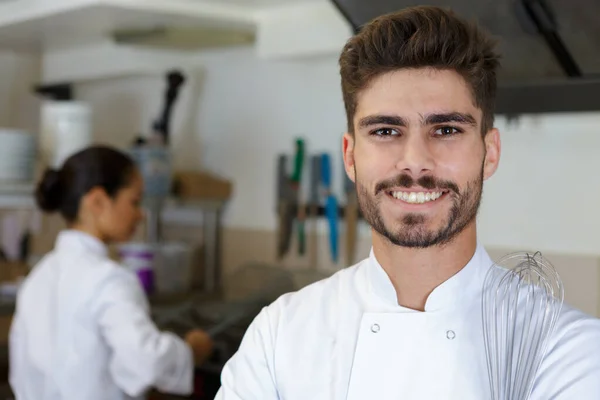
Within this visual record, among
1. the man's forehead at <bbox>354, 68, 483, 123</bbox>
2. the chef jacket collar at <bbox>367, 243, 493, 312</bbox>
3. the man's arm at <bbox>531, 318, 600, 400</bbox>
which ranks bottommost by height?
the man's arm at <bbox>531, 318, 600, 400</bbox>

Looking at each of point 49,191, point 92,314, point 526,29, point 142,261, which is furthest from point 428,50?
point 142,261

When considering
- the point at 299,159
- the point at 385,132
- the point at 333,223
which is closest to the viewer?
the point at 385,132

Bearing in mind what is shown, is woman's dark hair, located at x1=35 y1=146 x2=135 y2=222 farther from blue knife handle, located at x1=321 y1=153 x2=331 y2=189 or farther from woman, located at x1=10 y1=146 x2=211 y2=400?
blue knife handle, located at x1=321 y1=153 x2=331 y2=189

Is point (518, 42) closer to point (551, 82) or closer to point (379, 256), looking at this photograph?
point (551, 82)

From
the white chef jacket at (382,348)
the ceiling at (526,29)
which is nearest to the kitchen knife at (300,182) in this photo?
the ceiling at (526,29)

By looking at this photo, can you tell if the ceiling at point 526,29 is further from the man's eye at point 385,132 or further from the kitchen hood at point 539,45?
the man's eye at point 385,132

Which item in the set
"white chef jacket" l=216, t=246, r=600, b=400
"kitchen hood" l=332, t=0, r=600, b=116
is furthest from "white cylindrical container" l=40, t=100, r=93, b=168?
"white chef jacket" l=216, t=246, r=600, b=400

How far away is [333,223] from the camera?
7.62 ft

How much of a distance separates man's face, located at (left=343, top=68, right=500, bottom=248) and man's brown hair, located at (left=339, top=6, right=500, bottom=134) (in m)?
0.01

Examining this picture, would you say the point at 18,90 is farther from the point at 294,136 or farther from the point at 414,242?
the point at 414,242

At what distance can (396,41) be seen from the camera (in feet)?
3.42

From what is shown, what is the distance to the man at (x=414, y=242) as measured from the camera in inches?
39.6

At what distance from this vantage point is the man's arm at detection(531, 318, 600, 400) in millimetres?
927

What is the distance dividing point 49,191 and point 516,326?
4.02ft
